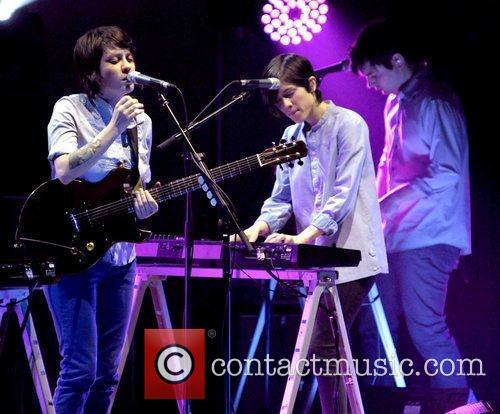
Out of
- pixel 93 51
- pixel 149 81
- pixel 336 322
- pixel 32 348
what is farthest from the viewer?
pixel 32 348

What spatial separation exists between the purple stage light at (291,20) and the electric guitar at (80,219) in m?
1.90

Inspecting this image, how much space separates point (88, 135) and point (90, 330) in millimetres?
831

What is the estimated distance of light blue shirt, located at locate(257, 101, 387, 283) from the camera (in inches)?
134

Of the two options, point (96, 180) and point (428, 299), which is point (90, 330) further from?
point (428, 299)

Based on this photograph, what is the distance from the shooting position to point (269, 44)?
16.1 ft

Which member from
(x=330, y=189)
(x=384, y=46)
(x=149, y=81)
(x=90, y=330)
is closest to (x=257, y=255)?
(x=330, y=189)

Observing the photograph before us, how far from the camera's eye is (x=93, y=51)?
3213mm

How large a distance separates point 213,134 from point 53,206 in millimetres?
1812

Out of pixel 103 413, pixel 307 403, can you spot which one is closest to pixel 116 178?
pixel 103 413

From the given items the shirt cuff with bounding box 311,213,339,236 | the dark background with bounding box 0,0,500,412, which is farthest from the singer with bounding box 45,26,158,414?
the dark background with bounding box 0,0,500,412

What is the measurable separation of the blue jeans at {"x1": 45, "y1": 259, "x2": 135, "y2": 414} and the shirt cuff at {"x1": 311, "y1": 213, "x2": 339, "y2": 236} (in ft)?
2.78

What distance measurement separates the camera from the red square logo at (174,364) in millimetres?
3777

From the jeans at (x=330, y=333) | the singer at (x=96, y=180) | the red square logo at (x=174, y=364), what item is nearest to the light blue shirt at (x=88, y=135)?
the singer at (x=96, y=180)

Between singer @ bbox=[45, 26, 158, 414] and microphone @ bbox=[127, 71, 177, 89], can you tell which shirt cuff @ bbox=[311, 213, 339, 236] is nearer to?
singer @ bbox=[45, 26, 158, 414]
